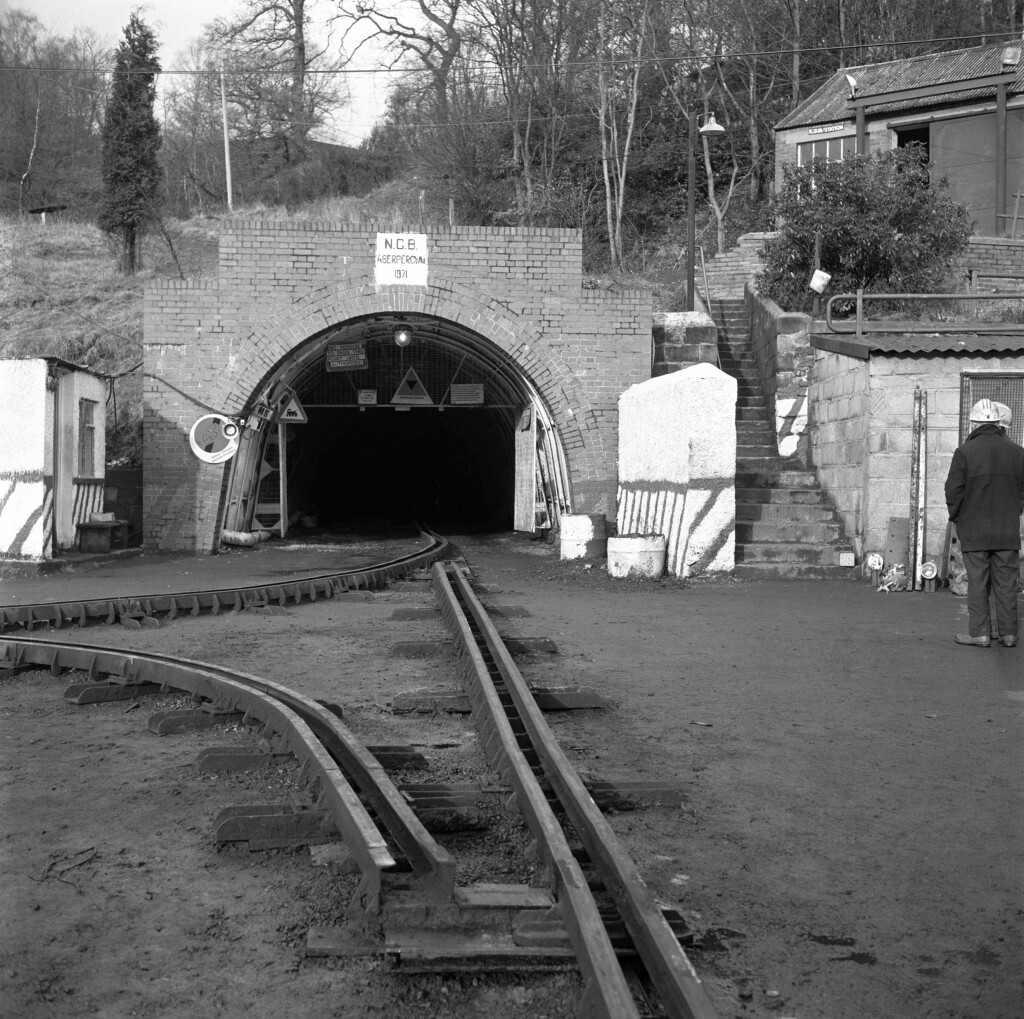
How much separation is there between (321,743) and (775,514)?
36.9 ft

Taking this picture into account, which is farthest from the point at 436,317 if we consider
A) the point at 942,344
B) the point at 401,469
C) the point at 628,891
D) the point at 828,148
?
the point at 401,469

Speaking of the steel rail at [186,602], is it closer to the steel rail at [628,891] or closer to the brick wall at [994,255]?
the steel rail at [628,891]

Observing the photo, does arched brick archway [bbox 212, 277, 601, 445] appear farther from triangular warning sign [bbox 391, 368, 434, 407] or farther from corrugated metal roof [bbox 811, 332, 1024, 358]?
corrugated metal roof [bbox 811, 332, 1024, 358]

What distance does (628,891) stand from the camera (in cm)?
345

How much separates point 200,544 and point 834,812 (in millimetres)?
15048

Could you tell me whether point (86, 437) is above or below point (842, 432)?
below

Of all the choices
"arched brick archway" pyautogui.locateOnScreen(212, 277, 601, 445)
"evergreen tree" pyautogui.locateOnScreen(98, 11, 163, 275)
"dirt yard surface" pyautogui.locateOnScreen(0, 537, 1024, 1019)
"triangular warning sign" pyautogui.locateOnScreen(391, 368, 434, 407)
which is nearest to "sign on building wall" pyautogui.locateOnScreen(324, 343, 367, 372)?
"triangular warning sign" pyautogui.locateOnScreen(391, 368, 434, 407)

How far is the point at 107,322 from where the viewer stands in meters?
32.2

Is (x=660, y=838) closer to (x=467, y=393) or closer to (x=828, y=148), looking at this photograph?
(x=467, y=393)

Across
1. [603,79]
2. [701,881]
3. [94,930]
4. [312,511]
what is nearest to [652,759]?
[701,881]

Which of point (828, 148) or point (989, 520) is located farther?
point (828, 148)

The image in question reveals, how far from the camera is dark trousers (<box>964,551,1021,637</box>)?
9250 mm

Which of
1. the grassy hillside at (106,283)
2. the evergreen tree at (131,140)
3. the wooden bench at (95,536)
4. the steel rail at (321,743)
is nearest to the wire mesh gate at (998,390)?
the grassy hillside at (106,283)

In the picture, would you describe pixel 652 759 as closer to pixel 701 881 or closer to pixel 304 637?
pixel 701 881
